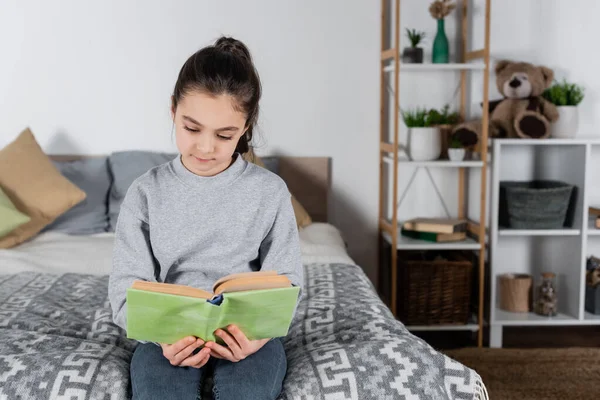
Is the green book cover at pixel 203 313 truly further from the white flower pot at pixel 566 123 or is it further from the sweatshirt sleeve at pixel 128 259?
the white flower pot at pixel 566 123

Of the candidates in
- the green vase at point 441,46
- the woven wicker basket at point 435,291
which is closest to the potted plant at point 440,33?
the green vase at point 441,46

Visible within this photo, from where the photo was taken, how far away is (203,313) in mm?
1238

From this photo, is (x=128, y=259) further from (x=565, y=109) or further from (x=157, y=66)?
(x=565, y=109)

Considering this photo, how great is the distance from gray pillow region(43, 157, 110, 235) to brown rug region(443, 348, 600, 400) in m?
1.42

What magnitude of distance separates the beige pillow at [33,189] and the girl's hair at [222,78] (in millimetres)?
1366

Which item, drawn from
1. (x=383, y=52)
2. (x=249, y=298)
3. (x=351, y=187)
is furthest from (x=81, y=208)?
(x=249, y=298)

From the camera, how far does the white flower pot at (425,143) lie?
2.87 meters

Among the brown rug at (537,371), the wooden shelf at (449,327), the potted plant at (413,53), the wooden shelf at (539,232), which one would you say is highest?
the potted plant at (413,53)

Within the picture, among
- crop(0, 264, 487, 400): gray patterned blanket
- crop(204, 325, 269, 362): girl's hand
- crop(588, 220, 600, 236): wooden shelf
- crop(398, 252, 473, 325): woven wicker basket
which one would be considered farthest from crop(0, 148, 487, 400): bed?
crop(588, 220, 600, 236): wooden shelf

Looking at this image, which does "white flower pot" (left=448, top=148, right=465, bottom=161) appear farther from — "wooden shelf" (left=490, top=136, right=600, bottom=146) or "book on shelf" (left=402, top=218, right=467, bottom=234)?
"book on shelf" (left=402, top=218, right=467, bottom=234)

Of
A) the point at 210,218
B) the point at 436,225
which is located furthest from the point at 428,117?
the point at 210,218

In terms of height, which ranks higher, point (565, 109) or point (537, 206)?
point (565, 109)

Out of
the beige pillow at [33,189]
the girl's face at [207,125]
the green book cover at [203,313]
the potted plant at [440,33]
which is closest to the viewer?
the green book cover at [203,313]

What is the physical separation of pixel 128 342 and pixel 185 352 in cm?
39
